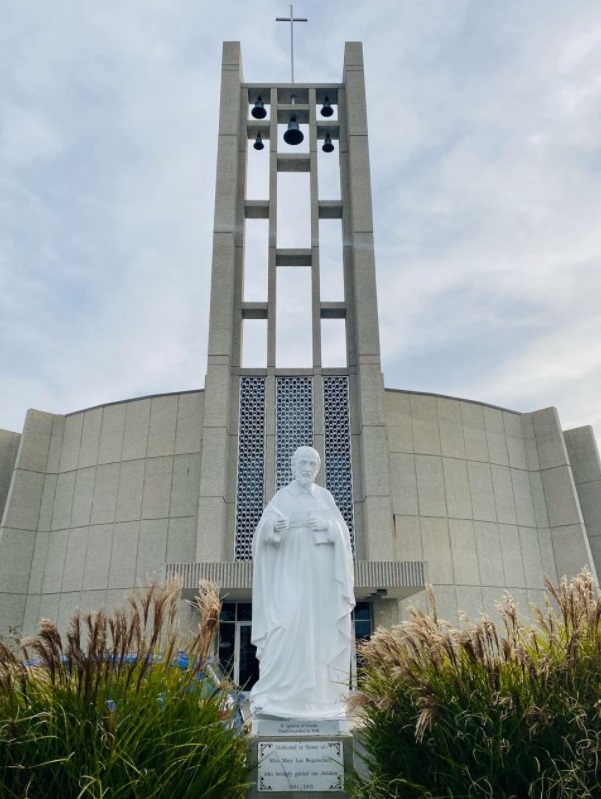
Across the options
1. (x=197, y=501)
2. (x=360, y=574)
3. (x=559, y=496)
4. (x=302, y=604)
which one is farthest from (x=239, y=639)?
(x=302, y=604)

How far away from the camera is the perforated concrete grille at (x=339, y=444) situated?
18.0 m

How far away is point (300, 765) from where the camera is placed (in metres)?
4.03

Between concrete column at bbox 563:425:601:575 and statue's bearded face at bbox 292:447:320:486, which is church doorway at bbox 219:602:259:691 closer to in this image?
concrete column at bbox 563:425:601:575

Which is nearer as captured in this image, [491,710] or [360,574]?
[491,710]

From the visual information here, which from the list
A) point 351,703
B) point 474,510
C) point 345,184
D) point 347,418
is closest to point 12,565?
point 347,418

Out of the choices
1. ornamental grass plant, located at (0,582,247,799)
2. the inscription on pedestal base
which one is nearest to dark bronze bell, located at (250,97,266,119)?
the inscription on pedestal base

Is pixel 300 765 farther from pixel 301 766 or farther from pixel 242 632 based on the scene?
pixel 242 632

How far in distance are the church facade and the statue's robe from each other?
11.9 meters

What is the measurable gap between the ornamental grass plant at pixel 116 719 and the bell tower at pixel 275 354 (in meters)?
13.3

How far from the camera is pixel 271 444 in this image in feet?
61.0

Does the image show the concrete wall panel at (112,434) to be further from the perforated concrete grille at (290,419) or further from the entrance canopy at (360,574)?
the entrance canopy at (360,574)

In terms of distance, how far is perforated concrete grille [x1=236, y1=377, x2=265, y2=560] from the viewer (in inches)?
699

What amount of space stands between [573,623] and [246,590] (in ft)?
45.7

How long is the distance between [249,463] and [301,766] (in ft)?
47.9
